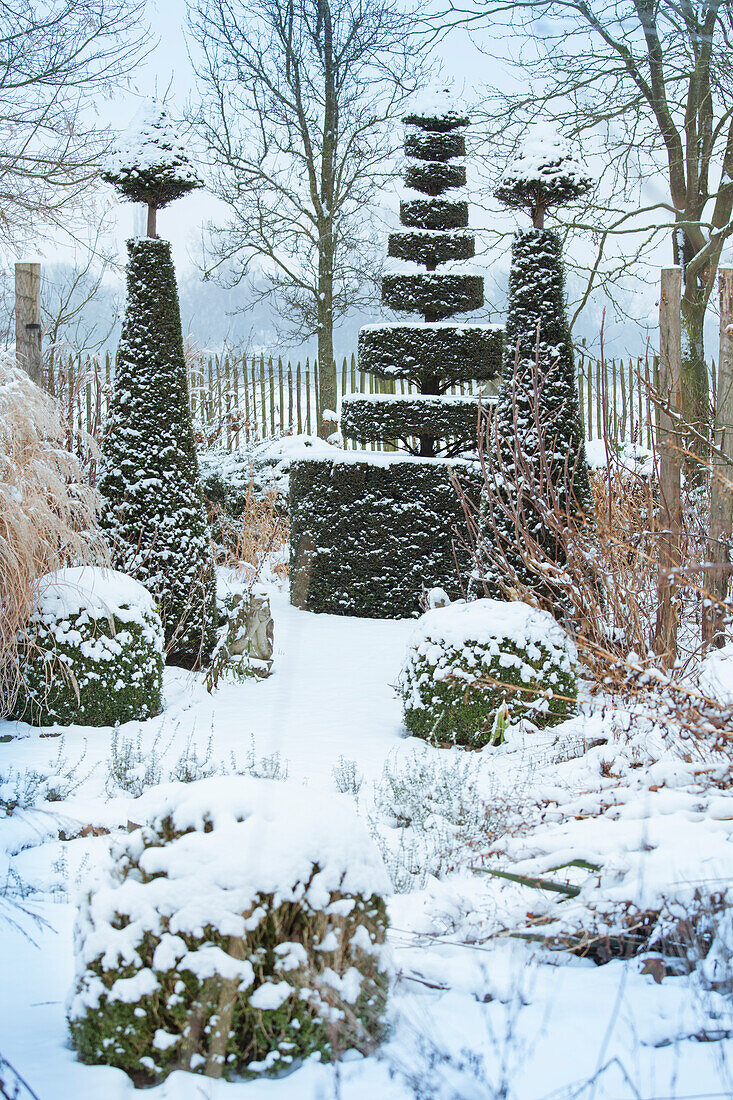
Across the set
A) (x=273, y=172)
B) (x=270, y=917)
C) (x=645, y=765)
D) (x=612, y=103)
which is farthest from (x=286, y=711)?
(x=273, y=172)

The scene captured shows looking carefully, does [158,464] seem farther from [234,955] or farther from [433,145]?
[234,955]

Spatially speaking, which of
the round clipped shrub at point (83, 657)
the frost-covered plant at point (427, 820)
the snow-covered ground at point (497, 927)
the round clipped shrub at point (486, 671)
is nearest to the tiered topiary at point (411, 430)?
the round clipped shrub at point (486, 671)

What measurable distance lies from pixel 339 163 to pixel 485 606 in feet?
40.7

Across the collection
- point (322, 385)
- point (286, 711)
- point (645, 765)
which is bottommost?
point (286, 711)

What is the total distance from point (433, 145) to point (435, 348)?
2180mm

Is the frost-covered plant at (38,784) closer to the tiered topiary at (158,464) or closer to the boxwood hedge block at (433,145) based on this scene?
the tiered topiary at (158,464)

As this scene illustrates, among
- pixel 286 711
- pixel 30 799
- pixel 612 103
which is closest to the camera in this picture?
pixel 30 799

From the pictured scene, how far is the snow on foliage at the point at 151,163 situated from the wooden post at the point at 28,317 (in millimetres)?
1079

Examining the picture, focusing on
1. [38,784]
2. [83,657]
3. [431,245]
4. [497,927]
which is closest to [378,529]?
[431,245]

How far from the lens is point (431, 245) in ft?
31.0

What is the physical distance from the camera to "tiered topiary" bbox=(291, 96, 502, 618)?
857 centimetres

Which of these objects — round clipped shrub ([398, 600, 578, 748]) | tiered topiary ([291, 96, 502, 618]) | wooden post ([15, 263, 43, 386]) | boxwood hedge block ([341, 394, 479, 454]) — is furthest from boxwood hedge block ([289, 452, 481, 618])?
round clipped shrub ([398, 600, 578, 748])

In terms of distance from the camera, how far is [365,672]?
22.3ft

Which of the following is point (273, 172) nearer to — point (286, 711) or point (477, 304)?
point (477, 304)
